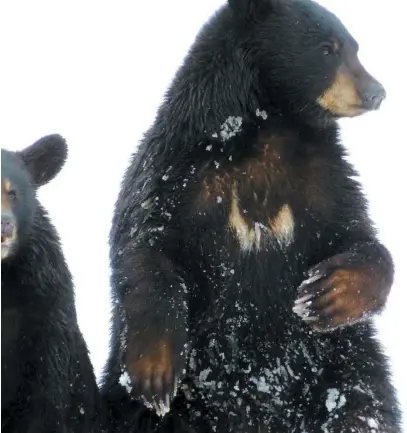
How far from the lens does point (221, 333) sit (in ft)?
24.4

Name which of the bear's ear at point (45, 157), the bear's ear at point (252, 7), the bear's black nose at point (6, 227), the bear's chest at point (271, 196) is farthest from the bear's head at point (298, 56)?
the bear's black nose at point (6, 227)

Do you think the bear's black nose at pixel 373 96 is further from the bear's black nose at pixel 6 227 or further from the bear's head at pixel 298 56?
the bear's black nose at pixel 6 227

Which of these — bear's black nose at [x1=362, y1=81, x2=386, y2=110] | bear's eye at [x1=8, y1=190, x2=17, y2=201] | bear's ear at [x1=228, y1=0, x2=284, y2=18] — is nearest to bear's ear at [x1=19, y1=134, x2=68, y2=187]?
bear's eye at [x1=8, y1=190, x2=17, y2=201]

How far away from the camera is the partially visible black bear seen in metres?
6.72

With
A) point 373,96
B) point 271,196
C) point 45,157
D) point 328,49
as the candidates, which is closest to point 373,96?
point 373,96

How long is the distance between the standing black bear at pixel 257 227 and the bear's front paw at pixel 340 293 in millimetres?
34

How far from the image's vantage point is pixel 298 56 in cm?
763

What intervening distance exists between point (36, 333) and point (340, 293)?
1619 mm

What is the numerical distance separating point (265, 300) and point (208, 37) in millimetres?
1598

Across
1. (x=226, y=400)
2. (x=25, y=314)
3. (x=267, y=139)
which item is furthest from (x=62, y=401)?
(x=267, y=139)

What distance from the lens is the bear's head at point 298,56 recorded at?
7559 mm

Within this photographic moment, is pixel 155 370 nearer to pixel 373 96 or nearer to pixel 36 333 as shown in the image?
pixel 36 333

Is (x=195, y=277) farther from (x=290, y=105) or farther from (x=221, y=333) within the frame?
(x=290, y=105)

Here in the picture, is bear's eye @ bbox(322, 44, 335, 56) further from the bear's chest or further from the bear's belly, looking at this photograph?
the bear's belly
